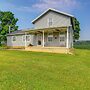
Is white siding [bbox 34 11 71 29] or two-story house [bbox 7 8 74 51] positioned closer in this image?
Result: two-story house [bbox 7 8 74 51]

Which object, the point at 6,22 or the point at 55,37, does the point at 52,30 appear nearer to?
the point at 55,37

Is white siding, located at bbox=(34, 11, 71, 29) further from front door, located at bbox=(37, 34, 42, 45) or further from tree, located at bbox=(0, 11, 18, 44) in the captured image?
tree, located at bbox=(0, 11, 18, 44)

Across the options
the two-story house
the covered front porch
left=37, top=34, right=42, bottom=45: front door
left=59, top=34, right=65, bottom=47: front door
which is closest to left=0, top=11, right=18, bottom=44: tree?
the two-story house

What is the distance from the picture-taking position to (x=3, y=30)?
6231 centimetres

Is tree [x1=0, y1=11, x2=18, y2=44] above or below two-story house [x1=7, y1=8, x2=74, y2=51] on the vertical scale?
above

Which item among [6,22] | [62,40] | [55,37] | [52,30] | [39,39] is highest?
[6,22]

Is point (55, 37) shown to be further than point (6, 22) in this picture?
No

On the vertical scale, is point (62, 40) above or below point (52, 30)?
below

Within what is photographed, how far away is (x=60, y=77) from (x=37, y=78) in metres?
1.66

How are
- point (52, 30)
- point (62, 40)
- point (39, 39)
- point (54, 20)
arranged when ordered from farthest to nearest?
point (39, 39) → point (54, 20) → point (62, 40) → point (52, 30)

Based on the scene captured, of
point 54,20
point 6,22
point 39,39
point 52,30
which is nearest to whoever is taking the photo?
point 52,30

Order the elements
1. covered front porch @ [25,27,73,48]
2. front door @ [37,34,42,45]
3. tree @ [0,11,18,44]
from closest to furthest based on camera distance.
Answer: covered front porch @ [25,27,73,48] < front door @ [37,34,42,45] < tree @ [0,11,18,44]

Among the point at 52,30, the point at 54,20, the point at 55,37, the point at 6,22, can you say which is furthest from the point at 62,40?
the point at 6,22

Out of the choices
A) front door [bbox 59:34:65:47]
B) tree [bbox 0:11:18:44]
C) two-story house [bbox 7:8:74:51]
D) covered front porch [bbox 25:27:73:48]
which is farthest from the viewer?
tree [bbox 0:11:18:44]
